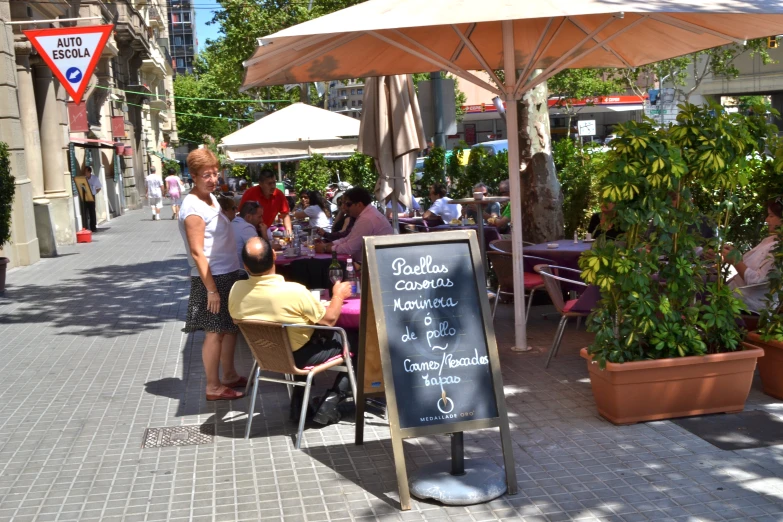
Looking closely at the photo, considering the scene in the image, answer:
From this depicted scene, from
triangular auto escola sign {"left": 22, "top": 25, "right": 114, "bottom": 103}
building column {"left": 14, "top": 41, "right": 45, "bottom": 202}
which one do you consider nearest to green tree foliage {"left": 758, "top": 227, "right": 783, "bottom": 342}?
triangular auto escola sign {"left": 22, "top": 25, "right": 114, "bottom": 103}

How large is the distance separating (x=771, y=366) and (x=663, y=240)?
1.35m

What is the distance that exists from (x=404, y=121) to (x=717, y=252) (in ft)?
13.7

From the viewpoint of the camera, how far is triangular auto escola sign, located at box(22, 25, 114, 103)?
14352mm

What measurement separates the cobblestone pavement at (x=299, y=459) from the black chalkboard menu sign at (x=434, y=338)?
17.2 inches

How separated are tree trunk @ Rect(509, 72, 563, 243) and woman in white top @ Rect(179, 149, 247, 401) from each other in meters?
5.27

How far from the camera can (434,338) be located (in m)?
4.80

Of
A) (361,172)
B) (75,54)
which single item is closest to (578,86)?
(361,172)

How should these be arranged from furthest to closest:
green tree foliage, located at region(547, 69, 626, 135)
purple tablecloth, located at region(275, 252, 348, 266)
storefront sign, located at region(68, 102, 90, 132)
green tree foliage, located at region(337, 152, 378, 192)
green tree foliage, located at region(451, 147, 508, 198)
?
green tree foliage, located at region(547, 69, 626, 135) < storefront sign, located at region(68, 102, 90, 132) < green tree foliage, located at region(337, 152, 378, 192) < green tree foliage, located at region(451, 147, 508, 198) < purple tablecloth, located at region(275, 252, 348, 266)

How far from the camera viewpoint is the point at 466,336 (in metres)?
4.85

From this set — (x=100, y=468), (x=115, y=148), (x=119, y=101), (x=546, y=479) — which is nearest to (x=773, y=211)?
(x=546, y=479)

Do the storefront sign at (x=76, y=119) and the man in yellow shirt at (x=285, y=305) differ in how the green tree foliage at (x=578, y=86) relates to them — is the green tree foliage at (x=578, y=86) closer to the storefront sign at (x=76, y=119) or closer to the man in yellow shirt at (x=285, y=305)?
the storefront sign at (x=76, y=119)

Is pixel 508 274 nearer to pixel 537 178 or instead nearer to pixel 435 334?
pixel 537 178

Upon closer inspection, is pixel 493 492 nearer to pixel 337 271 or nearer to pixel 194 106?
pixel 337 271

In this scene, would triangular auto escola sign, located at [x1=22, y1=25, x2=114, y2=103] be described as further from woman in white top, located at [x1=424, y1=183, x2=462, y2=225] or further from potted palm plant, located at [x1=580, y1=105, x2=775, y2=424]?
potted palm plant, located at [x1=580, y1=105, x2=775, y2=424]
